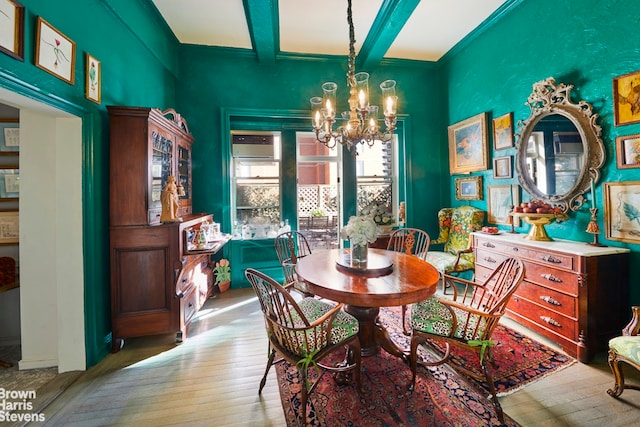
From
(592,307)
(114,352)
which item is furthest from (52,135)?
(592,307)

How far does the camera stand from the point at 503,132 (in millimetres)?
3438

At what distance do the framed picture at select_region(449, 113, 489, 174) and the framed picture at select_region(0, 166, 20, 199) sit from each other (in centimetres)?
507

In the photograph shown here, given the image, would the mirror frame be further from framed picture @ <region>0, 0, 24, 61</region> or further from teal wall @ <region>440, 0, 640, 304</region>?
framed picture @ <region>0, 0, 24, 61</region>

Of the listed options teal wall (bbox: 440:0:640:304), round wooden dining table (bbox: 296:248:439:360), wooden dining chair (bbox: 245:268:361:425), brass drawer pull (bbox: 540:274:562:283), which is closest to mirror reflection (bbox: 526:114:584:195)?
teal wall (bbox: 440:0:640:304)

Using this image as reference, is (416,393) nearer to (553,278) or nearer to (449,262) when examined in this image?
(553,278)

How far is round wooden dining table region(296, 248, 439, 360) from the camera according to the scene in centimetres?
164

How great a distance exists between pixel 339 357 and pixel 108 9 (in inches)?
144

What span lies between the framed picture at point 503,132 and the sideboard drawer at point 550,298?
1.77m

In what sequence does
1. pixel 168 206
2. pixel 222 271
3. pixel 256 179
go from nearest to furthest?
pixel 168 206 < pixel 222 271 < pixel 256 179

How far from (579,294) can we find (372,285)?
1765 mm

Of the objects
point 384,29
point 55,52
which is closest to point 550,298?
point 384,29

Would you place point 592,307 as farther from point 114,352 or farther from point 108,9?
point 108,9

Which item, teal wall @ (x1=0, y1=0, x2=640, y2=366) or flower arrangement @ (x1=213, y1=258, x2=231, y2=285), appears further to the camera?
flower arrangement @ (x1=213, y1=258, x2=231, y2=285)

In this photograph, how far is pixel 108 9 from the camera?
7.99ft
